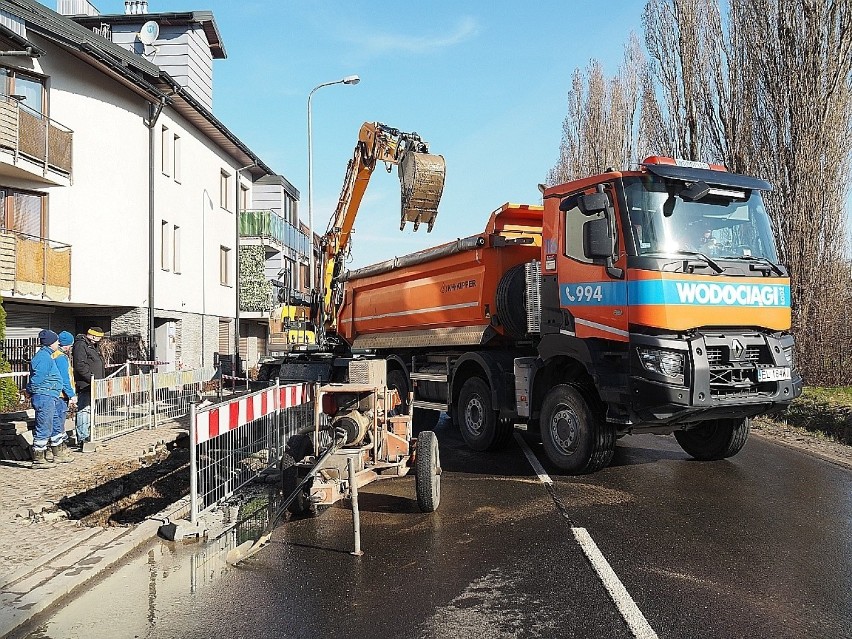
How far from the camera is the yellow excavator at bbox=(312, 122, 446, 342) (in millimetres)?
11742

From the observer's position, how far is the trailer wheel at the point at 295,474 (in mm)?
6750

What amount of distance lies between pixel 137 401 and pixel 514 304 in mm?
6858

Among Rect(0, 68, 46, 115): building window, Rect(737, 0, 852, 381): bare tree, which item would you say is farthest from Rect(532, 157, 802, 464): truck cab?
Rect(0, 68, 46, 115): building window

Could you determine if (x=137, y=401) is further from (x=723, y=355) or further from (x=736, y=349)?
(x=736, y=349)

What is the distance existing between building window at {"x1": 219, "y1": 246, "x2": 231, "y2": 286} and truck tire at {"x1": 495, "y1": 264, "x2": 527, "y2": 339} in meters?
20.0

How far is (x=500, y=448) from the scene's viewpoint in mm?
10055

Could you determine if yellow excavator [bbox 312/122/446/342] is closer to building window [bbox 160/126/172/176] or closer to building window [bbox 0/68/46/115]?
building window [bbox 0/68/46/115]

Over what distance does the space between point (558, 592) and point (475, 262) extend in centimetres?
620

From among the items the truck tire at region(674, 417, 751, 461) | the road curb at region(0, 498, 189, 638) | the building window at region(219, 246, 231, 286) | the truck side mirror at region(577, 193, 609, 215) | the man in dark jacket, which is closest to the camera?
the road curb at region(0, 498, 189, 638)

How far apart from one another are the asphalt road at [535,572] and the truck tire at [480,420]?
6.24 feet

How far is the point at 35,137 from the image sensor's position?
16.5 metres

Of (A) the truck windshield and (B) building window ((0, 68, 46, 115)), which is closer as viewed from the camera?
(A) the truck windshield

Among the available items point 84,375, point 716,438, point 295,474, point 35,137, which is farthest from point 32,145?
point 716,438

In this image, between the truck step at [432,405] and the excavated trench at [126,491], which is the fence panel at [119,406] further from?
the truck step at [432,405]
